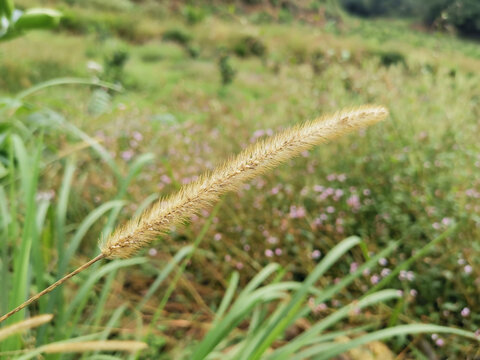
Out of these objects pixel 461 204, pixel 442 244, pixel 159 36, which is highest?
pixel 461 204

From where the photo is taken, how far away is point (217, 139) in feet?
10.2

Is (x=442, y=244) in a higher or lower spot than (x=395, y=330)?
lower

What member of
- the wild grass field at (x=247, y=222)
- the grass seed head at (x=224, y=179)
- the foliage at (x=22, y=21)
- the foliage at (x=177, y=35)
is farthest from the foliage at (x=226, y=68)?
the grass seed head at (x=224, y=179)

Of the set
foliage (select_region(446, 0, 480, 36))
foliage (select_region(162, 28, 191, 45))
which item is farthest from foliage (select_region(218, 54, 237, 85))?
foliage (select_region(162, 28, 191, 45))

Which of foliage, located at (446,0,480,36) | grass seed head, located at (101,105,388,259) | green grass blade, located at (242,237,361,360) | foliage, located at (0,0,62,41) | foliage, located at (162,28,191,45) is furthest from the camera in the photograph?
foliage, located at (162,28,191,45)

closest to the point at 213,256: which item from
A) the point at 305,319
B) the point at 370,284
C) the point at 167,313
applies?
the point at 167,313

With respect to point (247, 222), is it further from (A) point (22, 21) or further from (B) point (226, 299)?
(A) point (22, 21)

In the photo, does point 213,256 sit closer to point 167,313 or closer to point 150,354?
point 167,313

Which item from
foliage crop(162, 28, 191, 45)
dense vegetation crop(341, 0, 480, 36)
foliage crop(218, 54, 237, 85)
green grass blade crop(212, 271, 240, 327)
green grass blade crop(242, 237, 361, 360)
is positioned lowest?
foliage crop(162, 28, 191, 45)

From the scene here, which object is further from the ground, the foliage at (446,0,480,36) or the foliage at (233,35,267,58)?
the foliage at (446,0,480,36)

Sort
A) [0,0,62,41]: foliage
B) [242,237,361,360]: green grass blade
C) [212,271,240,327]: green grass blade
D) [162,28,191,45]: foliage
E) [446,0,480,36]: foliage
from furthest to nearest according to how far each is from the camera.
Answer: [162,28,191,45]: foliage → [446,0,480,36]: foliage → [212,271,240,327]: green grass blade → [0,0,62,41]: foliage → [242,237,361,360]: green grass blade

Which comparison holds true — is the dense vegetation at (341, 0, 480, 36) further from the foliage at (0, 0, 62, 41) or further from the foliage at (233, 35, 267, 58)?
the foliage at (233, 35, 267, 58)

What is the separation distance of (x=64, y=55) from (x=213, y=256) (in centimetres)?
687

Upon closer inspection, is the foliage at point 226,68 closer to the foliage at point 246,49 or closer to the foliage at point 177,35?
the foliage at point 246,49
